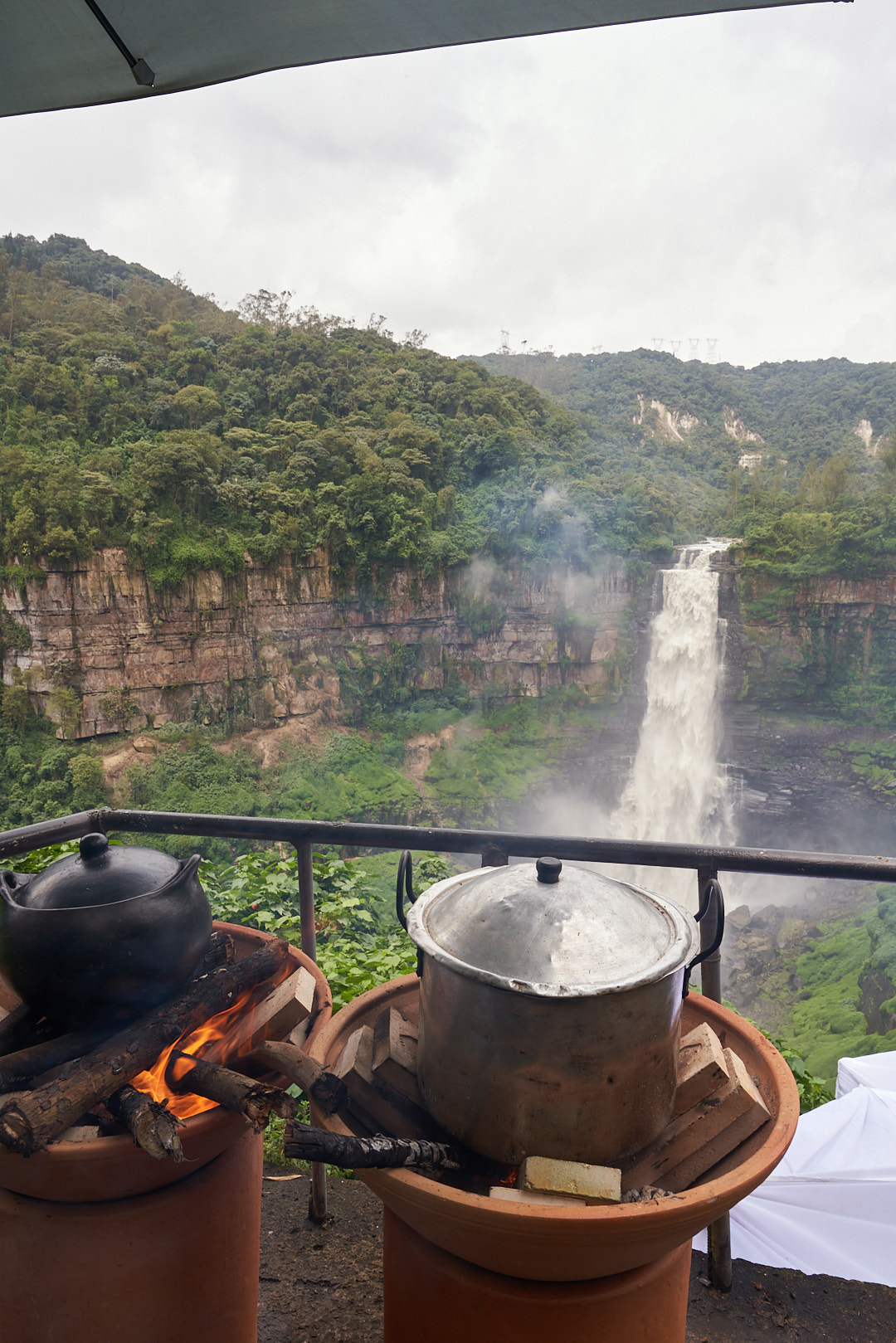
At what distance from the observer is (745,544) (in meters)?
26.0

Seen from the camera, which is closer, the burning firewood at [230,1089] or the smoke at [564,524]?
the burning firewood at [230,1089]

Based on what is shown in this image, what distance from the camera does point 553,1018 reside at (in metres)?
0.96

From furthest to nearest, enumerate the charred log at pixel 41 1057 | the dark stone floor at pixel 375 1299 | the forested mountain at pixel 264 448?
1. the forested mountain at pixel 264 448
2. the dark stone floor at pixel 375 1299
3. the charred log at pixel 41 1057

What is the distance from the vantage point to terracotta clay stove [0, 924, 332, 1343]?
109cm

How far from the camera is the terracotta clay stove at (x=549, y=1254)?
0.89m

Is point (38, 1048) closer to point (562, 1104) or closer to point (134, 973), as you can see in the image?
point (134, 973)

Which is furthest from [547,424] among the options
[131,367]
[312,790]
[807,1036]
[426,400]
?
[807,1036]

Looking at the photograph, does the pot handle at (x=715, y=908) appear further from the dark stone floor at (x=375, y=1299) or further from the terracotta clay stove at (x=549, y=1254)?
the dark stone floor at (x=375, y=1299)

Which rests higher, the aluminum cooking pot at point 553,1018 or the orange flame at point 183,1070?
the aluminum cooking pot at point 553,1018

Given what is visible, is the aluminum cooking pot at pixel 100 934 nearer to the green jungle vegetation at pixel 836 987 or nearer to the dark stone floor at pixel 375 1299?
→ the dark stone floor at pixel 375 1299

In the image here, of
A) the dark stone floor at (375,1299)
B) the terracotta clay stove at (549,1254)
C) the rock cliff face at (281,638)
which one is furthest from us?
the rock cliff face at (281,638)

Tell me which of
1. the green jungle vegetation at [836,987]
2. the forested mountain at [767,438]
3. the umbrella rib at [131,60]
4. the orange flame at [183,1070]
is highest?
the forested mountain at [767,438]

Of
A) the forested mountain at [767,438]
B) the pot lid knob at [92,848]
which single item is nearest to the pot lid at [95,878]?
the pot lid knob at [92,848]

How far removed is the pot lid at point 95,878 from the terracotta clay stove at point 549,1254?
0.44 meters
